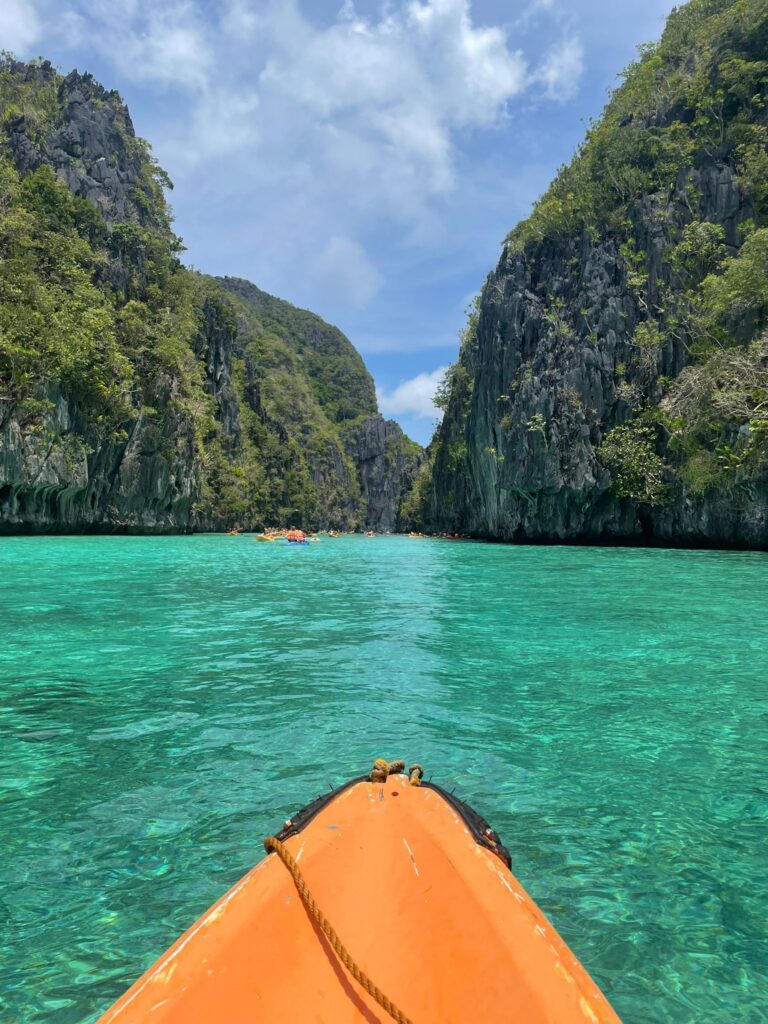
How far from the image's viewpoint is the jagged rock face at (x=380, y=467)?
10431cm

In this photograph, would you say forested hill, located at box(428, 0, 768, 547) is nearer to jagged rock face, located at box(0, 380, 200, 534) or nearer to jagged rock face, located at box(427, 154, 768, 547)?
jagged rock face, located at box(427, 154, 768, 547)

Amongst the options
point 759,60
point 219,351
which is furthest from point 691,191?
point 219,351

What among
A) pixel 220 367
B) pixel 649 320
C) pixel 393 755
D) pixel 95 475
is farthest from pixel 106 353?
pixel 393 755

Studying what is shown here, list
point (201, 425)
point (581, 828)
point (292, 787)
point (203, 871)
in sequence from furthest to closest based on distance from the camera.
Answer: point (201, 425)
point (292, 787)
point (581, 828)
point (203, 871)

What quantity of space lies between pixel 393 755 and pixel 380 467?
10201 cm

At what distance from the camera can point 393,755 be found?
3695 millimetres

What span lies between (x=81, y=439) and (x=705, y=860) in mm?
33798

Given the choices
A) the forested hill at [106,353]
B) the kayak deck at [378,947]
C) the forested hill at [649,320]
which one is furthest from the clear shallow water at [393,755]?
the forested hill at [106,353]

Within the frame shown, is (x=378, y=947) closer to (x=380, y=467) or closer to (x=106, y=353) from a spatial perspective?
(x=106, y=353)

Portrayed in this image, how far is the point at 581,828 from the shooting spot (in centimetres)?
289

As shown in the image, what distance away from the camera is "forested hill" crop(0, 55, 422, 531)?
91.7 ft

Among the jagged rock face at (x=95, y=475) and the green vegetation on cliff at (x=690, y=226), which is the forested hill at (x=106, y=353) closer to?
the jagged rock face at (x=95, y=475)

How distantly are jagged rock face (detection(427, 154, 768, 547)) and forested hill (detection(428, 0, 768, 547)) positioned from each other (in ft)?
0.25

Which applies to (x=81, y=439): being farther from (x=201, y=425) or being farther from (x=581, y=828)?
(x=581, y=828)
